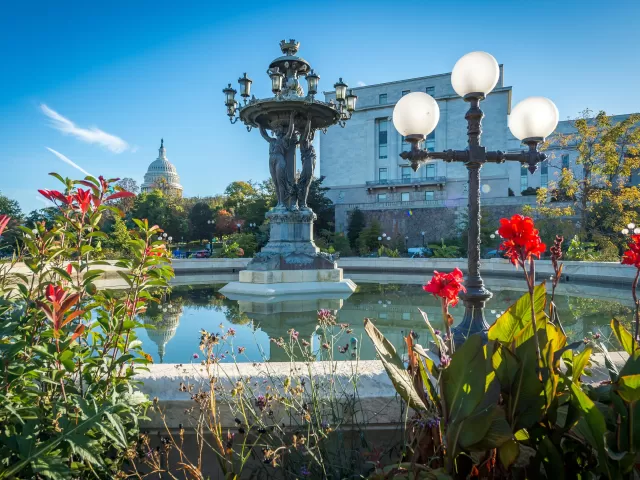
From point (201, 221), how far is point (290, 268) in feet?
121

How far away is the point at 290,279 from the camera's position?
1031 cm

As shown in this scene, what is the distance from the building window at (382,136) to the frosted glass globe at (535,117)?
40961mm

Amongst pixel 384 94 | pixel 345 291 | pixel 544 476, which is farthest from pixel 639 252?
pixel 384 94

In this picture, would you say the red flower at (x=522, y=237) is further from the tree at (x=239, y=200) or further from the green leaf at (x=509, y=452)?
the tree at (x=239, y=200)

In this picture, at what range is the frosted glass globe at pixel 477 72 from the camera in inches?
129

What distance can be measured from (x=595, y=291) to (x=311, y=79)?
9.22 meters

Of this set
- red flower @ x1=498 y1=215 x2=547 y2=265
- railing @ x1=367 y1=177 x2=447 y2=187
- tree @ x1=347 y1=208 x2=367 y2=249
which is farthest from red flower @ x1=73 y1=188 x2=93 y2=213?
railing @ x1=367 y1=177 x2=447 y2=187

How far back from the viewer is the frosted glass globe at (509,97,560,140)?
3461mm

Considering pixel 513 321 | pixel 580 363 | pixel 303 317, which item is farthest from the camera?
pixel 303 317

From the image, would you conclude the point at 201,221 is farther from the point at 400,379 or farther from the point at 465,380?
the point at 465,380

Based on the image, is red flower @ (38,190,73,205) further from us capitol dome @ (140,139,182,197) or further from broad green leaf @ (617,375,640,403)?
us capitol dome @ (140,139,182,197)

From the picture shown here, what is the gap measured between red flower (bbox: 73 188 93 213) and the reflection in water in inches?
92.7

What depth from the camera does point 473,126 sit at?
336cm

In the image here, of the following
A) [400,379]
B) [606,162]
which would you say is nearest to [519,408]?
[400,379]
